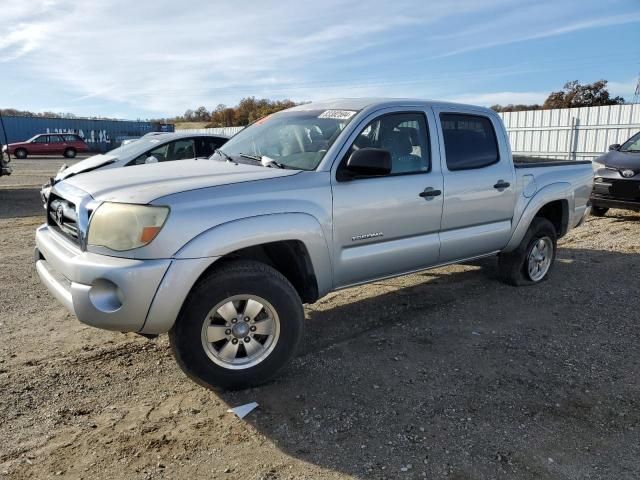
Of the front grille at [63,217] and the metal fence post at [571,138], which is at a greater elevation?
the metal fence post at [571,138]

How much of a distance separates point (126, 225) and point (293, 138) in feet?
5.44

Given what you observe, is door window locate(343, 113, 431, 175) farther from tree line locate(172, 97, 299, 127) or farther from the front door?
tree line locate(172, 97, 299, 127)

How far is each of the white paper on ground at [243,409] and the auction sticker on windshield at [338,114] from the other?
2.23 metres

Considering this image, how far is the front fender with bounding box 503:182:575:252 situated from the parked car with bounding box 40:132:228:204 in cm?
526

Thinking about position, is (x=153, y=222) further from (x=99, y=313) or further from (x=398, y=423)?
(x=398, y=423)

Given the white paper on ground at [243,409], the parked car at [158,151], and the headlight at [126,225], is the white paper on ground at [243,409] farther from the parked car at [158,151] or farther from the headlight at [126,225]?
the parked car at [158,151]

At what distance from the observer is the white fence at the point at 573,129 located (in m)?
15.5

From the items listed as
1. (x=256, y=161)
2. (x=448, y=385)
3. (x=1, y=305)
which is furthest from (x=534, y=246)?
(x=1, y=305)

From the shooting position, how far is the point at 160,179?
3.43 metres

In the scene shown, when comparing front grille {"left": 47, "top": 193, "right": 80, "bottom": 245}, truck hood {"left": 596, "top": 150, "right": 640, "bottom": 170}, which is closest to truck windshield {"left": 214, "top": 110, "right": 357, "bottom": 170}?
front grille {"left": 47, "top": 193, "right": 80, "bottom": 245}

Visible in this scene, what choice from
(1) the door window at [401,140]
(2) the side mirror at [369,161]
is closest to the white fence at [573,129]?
(1) the door window at [401,140]

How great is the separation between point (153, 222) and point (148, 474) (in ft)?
4.37

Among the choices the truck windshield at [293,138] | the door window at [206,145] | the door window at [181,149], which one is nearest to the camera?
the truck windshield at [293,138]

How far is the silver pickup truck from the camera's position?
2.96 metres
